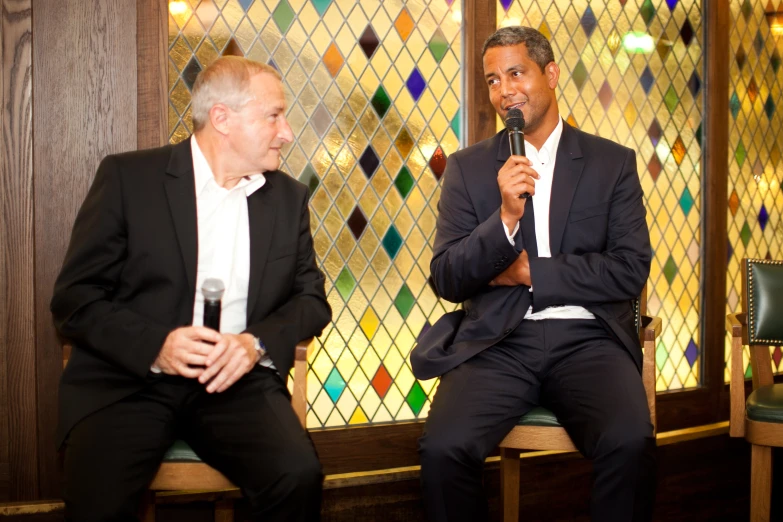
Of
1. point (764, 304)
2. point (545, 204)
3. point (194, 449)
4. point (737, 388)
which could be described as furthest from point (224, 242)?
point (764, 304)

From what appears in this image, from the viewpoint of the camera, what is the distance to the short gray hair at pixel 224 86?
2.30m

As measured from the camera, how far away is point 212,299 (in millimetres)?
1857

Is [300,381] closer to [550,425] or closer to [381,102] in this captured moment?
[550,425]

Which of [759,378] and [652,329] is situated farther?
[759,378]

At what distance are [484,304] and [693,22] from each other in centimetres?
208

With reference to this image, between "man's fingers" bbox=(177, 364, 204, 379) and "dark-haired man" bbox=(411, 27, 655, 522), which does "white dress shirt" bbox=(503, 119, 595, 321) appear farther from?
"man's fingers" bbox=(177, 364, 204, 379)

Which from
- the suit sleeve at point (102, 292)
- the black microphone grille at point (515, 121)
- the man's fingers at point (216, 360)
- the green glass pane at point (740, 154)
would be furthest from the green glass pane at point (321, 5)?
the green glass pane at point (740, 154)

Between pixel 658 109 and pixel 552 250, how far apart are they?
152 centimetres

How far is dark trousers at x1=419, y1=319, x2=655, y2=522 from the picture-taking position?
7.18ft

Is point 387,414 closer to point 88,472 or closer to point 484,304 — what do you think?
point 484,304

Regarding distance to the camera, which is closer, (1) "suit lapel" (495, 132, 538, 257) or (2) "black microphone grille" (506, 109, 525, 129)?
(2) "black microphone grille" (506, 109, 525, 129)

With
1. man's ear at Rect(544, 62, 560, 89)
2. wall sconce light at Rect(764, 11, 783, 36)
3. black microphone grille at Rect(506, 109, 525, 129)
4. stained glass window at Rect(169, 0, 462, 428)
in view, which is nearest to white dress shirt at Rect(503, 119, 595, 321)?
man's ear at Rect(544, 62, 560, 89)

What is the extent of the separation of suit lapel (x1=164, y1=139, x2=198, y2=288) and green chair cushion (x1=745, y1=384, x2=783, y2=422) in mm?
1795

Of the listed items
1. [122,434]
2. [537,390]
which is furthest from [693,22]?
[122,434]
